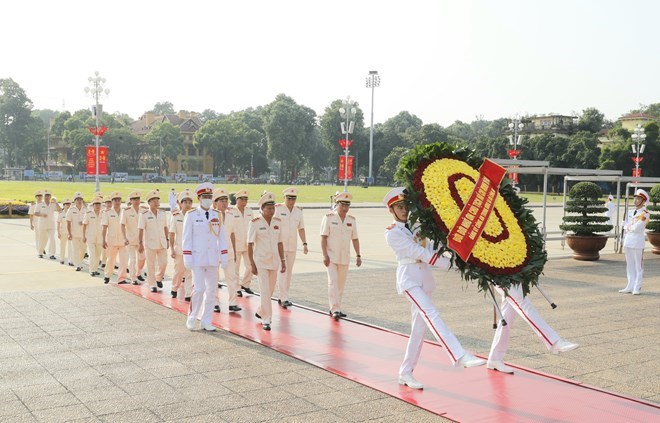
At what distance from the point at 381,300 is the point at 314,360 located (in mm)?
3975

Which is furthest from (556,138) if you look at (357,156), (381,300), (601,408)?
(601,408)

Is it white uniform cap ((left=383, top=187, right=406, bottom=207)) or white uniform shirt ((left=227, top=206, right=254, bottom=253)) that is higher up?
white uniform cap ((left=383, top=187, right=406, bottom=207))

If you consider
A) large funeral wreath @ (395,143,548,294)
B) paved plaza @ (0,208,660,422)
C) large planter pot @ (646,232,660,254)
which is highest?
large funeral wreath @ (395,143,548,294)

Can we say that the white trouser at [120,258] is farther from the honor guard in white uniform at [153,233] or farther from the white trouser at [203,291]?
the white trouser at [203,291]

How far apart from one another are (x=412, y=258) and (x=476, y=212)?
28.8 inches

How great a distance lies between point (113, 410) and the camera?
213 inches

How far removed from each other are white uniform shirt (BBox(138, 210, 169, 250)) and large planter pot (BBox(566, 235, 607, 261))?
11072mm

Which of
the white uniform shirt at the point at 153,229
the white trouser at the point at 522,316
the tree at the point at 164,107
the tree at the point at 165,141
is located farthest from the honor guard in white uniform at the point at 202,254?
the tree at the point at 164,107

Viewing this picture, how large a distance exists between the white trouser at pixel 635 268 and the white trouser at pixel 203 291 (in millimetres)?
7932

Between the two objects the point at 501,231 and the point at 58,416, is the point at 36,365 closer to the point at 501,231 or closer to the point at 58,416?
the point at 58,416

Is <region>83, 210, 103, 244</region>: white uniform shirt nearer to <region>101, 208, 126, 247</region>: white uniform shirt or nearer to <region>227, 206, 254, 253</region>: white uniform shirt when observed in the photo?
<region>101, 208, 126, 247</region>: white uniform shirt

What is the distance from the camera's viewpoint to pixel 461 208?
589 centimetres

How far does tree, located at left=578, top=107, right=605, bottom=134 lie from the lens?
80188mm

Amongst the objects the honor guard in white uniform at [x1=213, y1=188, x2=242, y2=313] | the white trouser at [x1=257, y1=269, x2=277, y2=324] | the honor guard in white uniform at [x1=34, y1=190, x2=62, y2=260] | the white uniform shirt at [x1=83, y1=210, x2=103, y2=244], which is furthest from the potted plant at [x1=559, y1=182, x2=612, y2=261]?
the honor guard in white uniform at [x1=34, y1=190, x2=62, y2=260]
